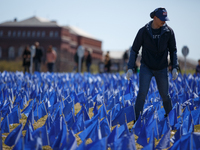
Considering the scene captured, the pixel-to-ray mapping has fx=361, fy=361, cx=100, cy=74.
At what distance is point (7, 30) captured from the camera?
2913 inches

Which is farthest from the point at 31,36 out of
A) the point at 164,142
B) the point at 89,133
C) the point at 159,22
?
the point at 164,142

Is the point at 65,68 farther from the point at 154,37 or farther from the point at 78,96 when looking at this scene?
the point at 154,37

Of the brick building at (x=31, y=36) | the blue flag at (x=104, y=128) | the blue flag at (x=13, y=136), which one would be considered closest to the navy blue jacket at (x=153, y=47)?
the blue flag at (x=104, y=128)

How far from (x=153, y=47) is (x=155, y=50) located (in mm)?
53

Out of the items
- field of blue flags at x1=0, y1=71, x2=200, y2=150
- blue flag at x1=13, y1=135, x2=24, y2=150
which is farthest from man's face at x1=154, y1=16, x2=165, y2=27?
blue flag at x1=13, y1=135, x2=24, y2=150

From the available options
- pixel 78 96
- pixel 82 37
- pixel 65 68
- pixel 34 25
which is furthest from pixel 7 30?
pixel 78 96

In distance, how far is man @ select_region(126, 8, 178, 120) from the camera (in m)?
4.93

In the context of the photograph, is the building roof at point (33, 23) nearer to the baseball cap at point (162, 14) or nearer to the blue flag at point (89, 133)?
the baseball cap at point (162, 14)

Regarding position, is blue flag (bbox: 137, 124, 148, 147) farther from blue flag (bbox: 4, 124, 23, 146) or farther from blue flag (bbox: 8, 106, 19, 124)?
blue flag (bbox: 8, 106, 19, 124)

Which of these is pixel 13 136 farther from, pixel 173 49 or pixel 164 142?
pixel 173 49

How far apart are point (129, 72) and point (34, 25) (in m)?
69.8

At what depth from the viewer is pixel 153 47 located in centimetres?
500

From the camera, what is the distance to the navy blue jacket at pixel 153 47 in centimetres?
496

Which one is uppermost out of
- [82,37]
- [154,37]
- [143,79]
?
[82,37]
